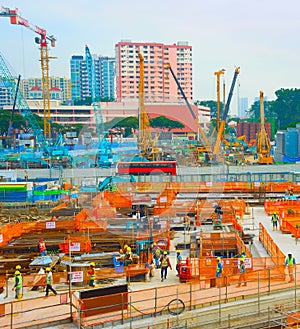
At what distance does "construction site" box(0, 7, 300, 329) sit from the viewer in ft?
31.3

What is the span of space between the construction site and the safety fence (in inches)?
0.8

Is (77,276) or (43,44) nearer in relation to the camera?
(77,276)

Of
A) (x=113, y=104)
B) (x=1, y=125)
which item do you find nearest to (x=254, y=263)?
(x=113, y=104)

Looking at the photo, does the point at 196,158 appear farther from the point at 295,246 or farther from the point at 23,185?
the point at 295,246

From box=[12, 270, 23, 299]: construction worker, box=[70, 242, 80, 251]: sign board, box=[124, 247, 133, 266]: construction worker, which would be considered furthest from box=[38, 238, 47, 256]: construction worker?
box=[12, 270, 23, 299]: construction worker

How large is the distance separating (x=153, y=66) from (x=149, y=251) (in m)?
97.8

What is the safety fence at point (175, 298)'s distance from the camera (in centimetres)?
923

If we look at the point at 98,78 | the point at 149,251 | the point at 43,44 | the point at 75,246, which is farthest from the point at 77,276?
the point at 98,78

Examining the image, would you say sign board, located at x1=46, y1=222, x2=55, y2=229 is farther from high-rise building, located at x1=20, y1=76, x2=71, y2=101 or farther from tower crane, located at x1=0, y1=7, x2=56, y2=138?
high-rise building, located at x1=20, y1=76, x2=71, y2=101

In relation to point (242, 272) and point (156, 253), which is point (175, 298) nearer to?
point (242, 272)

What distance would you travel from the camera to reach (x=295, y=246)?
15.5 m

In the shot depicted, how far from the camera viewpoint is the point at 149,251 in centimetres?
1488

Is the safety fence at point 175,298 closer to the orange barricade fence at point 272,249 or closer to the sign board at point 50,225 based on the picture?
the orange barricade fence at point 272,249

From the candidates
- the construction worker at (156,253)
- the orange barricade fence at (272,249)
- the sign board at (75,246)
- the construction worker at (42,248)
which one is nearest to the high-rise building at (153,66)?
the orange barricade fence at (272,249)
